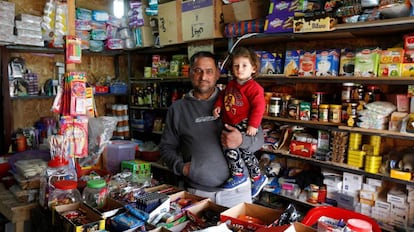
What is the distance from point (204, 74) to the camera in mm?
1995

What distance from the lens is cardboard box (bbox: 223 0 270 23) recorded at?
2.94m

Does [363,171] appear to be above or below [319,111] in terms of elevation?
below

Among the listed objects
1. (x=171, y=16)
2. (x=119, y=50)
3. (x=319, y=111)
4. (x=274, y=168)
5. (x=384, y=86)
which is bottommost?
(x=274, y=168)

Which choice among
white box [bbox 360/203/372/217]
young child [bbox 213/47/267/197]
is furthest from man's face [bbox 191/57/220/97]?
white box [bbox 360/203/372/217]

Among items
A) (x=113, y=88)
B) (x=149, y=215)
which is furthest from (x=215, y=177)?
(x=113, y=88)

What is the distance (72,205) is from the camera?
1500 mm

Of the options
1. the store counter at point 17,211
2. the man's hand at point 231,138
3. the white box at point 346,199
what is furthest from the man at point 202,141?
the white box at point 346,199

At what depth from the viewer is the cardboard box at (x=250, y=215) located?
129 cm

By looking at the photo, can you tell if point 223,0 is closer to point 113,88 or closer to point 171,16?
point 171,16

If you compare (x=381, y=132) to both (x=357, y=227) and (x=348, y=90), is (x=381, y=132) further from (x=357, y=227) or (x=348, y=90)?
(x=357, y=227)

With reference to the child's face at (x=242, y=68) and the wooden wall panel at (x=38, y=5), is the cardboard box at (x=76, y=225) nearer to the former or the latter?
the child's face at (x=242, y=68)

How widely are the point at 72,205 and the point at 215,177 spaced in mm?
796

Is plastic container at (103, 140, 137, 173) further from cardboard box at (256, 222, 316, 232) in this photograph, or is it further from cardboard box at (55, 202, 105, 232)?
cardboard box at (256, 222, 316, 232)

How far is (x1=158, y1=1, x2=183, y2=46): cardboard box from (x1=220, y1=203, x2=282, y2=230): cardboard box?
240 centimetres
